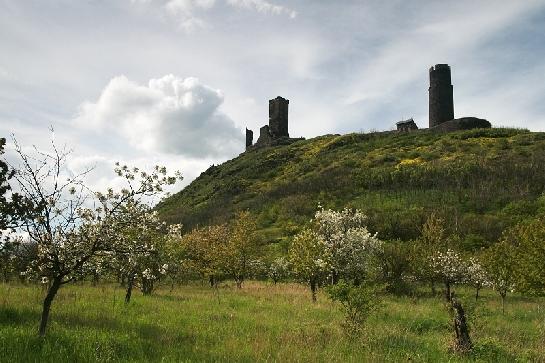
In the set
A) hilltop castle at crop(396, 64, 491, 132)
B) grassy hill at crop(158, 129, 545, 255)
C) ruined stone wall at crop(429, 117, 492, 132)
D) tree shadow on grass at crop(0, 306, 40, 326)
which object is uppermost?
hilltop castle at crop(396, 64, 491, 132)

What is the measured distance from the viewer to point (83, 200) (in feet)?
37.4

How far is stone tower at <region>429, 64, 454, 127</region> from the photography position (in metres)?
129

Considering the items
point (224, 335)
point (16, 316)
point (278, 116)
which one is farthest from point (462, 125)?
point (16, 316)

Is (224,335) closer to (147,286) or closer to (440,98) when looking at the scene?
(147,286)

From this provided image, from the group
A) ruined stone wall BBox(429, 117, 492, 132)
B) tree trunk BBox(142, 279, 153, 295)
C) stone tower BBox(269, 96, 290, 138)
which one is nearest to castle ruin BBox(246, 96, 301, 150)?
stone tower BBox(269, 96, 290, 138)

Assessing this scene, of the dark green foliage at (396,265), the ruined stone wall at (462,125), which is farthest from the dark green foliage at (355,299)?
the ruined stone wall at (462,125)

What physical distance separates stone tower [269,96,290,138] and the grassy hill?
3467 centimetres

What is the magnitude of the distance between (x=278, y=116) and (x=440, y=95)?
6121 cm

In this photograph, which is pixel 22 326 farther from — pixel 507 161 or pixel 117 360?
pixel 507 161

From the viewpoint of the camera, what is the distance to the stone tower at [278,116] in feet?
560

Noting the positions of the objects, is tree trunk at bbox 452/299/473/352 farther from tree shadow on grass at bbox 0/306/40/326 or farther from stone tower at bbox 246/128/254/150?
stone tower at bbox 246/128/254/150

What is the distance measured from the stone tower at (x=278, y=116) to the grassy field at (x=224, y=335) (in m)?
150

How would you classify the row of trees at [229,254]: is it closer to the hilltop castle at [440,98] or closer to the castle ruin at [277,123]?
the hilltop castle at [440,98]

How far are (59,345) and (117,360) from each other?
1.47 meters
